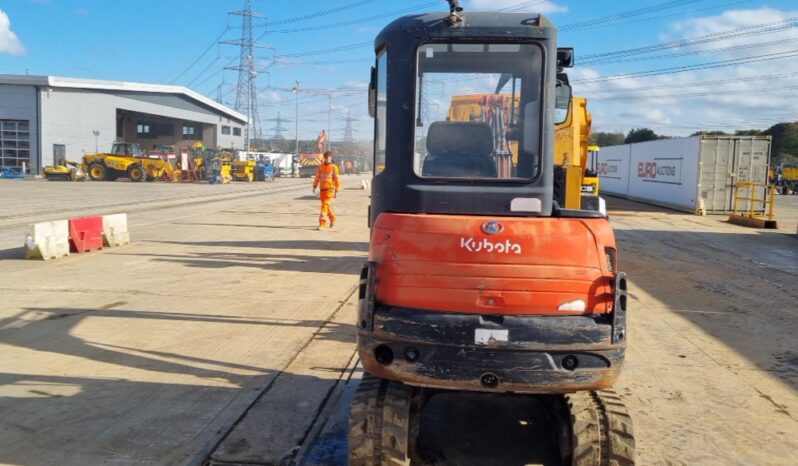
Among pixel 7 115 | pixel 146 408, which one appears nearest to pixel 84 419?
pixel 146 408

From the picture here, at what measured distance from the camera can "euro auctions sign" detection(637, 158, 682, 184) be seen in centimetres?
2847

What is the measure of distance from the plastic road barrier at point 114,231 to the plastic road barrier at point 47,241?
114 centimetres

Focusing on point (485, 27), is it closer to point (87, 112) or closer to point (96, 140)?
point (87, 112)

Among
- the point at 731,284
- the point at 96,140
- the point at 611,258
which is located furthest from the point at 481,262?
the point at 96,140

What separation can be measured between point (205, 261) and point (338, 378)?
23.0 ft

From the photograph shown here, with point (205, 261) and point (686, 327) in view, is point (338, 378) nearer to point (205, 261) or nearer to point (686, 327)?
point (686, 327)

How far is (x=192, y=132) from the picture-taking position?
7356 centimetres

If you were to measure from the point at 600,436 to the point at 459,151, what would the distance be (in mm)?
1890

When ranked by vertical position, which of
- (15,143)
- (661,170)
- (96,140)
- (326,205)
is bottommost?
(326,205)

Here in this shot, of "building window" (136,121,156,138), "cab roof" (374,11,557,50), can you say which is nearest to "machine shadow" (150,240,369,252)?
"cab roof" (374,11,557,50)

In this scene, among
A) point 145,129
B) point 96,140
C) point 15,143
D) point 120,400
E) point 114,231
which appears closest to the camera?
point 120,400

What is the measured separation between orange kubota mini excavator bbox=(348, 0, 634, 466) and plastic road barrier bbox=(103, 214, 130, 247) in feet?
35.0

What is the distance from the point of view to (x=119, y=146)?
4644 cm

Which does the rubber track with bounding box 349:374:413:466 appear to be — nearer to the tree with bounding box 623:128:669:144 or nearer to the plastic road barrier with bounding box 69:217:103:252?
the plastic road barrier with bounding box 69:217:103:252
